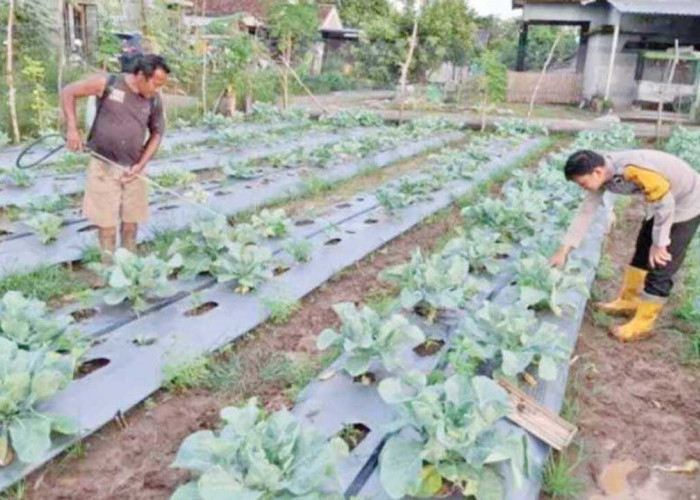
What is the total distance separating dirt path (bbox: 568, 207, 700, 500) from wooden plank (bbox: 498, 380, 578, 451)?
0.20 meters

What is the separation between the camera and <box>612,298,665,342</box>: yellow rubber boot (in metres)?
3.77

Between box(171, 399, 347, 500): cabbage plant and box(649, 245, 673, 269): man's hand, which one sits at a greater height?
box(649, 245, 673, 269): man's hand

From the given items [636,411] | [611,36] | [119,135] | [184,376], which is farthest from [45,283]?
[611,36]

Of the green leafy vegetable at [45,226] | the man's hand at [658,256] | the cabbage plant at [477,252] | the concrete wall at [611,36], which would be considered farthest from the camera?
the concrete wall at [611,36]

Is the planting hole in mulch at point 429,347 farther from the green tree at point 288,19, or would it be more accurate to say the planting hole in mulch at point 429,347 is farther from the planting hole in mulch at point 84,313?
the green tree at point 288,19

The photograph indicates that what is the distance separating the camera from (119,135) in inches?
154

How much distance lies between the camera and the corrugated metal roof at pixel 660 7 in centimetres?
1664

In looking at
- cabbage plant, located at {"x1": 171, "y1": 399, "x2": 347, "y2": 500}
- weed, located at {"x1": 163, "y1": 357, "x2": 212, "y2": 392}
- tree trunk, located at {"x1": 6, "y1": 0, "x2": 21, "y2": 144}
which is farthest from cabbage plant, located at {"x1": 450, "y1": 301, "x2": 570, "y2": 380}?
tree trunk, located at {"x1": 6, "y1": 0, "x2": 21, "y2": 144}

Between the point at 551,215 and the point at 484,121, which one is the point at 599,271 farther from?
the point at 484,121

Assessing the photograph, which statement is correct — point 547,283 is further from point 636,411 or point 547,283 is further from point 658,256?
point 636,411

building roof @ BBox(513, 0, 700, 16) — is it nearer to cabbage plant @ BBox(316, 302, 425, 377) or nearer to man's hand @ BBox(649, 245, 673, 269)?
man's hand @ BBox(649, 245, 673, 269)

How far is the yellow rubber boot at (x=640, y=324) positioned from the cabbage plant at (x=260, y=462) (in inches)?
90.9

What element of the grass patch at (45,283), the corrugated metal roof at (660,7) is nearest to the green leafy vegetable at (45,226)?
the grass patch at (45,283)

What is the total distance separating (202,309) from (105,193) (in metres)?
0.96
